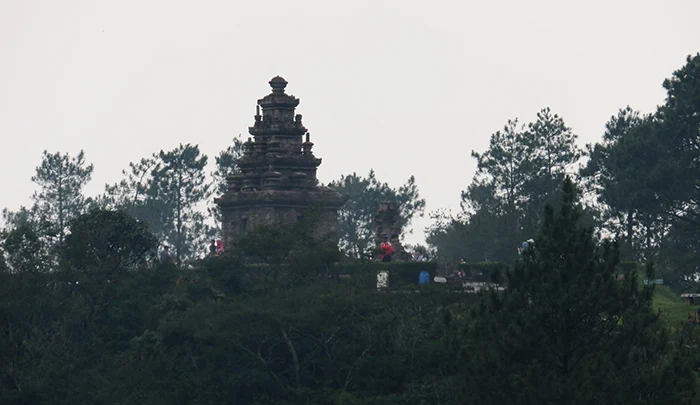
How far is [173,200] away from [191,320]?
60.4 m

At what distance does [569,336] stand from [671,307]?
21.1 meters

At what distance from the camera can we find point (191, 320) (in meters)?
64.4

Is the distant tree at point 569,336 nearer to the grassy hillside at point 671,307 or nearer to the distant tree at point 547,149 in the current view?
the grassy hillside at point 671,307

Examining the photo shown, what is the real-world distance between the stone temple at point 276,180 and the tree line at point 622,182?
45.8 ft

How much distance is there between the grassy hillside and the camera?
202ft

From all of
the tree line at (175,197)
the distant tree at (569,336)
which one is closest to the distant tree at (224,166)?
the tree line at (175,197)

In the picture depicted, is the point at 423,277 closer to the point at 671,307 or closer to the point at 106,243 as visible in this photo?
the point at 671,307

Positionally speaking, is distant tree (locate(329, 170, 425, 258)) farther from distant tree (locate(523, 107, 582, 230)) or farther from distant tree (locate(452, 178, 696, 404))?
distant tree (locate(452, 178, 696, 404))

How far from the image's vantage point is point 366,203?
124562 millimetres

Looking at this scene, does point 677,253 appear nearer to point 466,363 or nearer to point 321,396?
point 321,396

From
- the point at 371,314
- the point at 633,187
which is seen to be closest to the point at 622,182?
the point at 633,187

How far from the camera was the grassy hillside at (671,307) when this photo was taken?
61.5 metres

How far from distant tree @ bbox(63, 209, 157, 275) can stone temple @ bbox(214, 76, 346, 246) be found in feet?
15.6

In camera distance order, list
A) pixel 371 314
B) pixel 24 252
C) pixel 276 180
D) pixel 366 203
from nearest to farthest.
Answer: pixel 371 314, pixel 24 252, pixel 276 180, pixel 366 203
